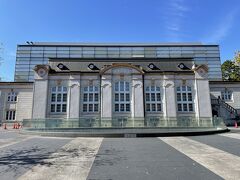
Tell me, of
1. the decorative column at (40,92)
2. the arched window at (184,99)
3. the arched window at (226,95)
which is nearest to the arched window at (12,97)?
the decorative column at (40,92)

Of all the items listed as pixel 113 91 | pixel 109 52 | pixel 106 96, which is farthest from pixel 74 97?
pixel 109 52

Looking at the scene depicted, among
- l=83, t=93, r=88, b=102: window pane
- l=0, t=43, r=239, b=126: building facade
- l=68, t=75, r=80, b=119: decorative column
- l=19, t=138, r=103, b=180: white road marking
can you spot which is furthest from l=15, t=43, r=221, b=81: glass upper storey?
l=19, t=138, r=103, b=180: white road marking

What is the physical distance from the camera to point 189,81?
3481cm

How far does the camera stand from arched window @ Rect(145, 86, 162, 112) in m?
33.8

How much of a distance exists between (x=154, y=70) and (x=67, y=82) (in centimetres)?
1682

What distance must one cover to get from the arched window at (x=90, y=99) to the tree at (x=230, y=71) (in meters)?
38.7

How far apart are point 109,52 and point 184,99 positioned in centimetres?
3324

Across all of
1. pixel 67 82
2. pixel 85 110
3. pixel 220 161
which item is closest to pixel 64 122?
pixel 85 110

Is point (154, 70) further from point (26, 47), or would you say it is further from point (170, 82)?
point (26, 47)

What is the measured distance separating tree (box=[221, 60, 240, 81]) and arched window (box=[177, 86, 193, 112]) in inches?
921

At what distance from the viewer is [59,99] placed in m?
33.9

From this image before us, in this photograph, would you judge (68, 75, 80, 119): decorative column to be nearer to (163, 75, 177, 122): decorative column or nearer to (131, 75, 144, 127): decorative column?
(131, 75, 144, 127): decorative column

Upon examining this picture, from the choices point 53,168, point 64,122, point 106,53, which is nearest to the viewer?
point 53,168

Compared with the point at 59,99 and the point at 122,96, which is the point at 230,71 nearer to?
the point at 122,96
